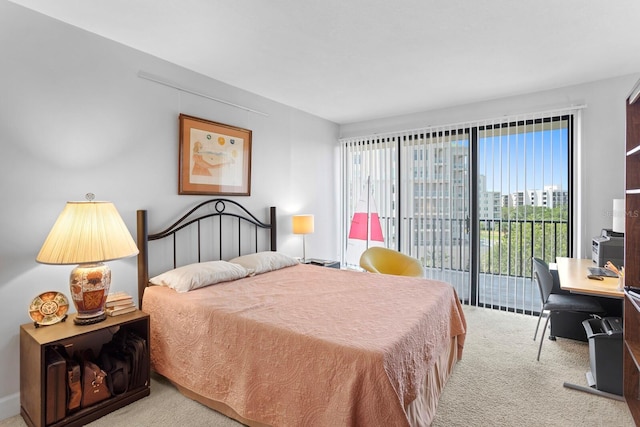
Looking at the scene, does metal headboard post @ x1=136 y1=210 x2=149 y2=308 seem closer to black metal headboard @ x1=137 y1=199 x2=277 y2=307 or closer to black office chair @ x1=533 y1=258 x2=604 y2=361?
black metal headboard @ x1=137 y1=199 x2=277 y2=307

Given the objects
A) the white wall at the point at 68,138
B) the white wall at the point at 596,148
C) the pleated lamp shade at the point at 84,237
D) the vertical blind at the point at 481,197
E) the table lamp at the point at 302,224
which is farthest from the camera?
the table lamp at the point at 302,224

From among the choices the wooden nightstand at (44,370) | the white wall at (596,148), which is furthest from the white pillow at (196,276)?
the white wall at (596,148)

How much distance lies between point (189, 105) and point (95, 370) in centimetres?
225

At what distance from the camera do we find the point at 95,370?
2.05 metres

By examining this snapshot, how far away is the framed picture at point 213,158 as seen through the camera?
301 centimetres

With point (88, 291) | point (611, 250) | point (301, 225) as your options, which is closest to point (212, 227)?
point (301, 225)

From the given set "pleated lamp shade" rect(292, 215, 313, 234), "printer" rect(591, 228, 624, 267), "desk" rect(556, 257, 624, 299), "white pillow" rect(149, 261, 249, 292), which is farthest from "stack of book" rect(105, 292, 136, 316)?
"printer" rect(591, 228, 624, 267)

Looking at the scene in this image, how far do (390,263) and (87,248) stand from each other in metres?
2.96

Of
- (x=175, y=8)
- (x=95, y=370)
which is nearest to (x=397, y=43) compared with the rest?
(x=175, y=8)

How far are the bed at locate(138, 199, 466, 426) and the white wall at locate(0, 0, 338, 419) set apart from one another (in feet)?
1.34

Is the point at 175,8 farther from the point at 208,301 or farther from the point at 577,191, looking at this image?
the point at 577,191

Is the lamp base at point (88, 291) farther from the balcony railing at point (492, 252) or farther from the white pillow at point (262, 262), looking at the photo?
the balcony railing at point (492, 252)

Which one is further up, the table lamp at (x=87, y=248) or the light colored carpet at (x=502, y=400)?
the table lamp at (x=87, y=248)

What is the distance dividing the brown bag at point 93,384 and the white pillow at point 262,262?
4.40ft
